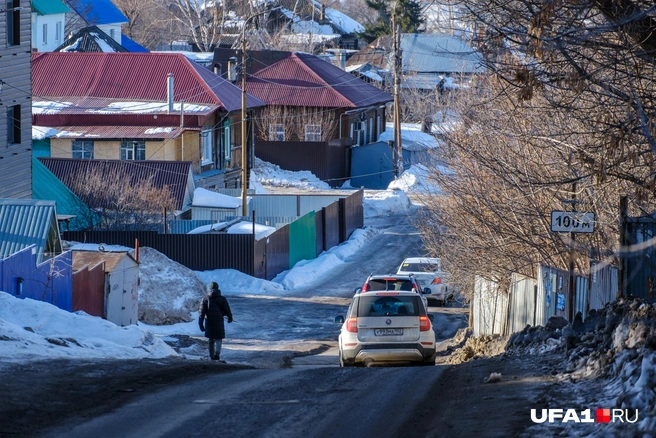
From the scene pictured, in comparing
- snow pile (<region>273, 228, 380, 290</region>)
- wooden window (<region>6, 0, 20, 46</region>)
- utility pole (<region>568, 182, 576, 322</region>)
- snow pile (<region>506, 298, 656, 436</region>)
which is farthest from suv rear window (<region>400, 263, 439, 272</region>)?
snow pile (<region>506, 298, 656, 436</region>)

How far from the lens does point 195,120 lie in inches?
1583

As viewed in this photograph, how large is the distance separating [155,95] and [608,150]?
35.6 metres

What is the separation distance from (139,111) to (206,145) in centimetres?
339

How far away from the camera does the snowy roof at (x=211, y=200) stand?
3512cm

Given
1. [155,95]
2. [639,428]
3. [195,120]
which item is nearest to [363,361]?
[639,428]

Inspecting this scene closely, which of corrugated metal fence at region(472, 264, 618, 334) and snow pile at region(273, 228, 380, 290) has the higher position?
corrugated metal fence at region(472, 264, 618, 334)

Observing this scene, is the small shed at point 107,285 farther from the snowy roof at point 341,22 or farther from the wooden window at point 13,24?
the snowy roof at point 341,22

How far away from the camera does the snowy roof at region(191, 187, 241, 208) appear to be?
35.1m

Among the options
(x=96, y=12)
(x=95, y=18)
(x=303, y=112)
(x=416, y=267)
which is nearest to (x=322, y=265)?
(x=416, y=267)

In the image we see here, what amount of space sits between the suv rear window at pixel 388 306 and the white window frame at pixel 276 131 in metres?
42.7

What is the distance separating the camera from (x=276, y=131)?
5669cm

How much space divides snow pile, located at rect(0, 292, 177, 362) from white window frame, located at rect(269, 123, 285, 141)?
40563 mm

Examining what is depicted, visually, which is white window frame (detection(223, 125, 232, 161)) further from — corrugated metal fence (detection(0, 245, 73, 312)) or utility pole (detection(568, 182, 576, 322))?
utility pole (detection(568, 182, 576, 322))

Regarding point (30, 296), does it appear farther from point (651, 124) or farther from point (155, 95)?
point (155, 95)
